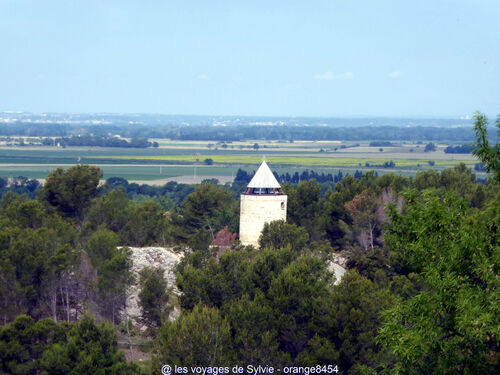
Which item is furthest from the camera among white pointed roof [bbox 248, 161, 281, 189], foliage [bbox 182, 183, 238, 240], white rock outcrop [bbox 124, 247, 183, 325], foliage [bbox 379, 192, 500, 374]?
foliage [bbox 182, 183, 238, 240]

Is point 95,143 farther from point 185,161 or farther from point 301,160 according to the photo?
point 301,160

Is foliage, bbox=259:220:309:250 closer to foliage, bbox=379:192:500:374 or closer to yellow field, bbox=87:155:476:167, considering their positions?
foliage, bbox=379:192:500:374

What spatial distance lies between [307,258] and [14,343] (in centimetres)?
902

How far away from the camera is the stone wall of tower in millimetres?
31016

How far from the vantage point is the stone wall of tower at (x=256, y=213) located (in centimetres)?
3102

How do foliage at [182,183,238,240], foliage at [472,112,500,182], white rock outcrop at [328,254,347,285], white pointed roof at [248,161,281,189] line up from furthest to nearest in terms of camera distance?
foliage at [182,183,238,240], white pointed roof at [248,161,281,189], white rock outcrop at [328,254,347,285], foliage at [472,112,500,182]

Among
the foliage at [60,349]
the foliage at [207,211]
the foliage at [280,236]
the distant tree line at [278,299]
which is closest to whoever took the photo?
the distant tree line at [278,299]

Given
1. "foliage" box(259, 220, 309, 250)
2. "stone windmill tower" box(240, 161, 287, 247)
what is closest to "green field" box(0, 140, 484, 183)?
"stone windmill tower" box(240, 161, 287, 247)

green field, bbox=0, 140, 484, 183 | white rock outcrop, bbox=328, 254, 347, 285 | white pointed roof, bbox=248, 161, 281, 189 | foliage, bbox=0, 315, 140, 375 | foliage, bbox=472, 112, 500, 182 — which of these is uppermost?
foliage, bbox=472, 112, 500, 182

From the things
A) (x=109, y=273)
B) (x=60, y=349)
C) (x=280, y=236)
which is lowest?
(x=60, y=349)

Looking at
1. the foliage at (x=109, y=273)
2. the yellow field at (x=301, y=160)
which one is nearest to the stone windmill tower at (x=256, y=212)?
the foliage at (x=109, y=273)

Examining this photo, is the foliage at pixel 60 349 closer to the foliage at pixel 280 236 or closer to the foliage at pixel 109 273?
the foliage at pixel 109 273

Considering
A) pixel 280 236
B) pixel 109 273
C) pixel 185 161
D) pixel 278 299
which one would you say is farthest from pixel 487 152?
pixel 185 161

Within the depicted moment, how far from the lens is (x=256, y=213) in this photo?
3109 cm
